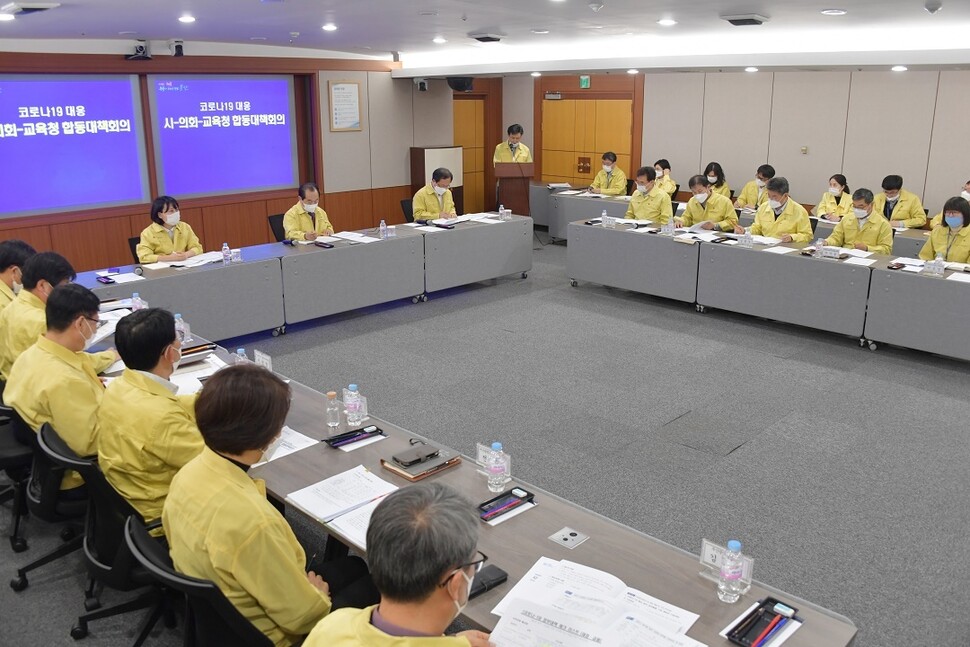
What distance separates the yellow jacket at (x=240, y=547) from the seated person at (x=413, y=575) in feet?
1.74

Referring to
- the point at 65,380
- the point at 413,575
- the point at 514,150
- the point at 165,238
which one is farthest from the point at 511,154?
the point at 413,575

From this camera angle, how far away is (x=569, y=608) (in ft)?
7.30

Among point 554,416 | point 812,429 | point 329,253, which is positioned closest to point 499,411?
point 554,416

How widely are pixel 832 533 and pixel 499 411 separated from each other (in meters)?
Result: 2.28

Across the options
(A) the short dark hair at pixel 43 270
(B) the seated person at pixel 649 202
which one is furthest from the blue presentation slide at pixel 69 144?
(B) the seated person at pixel 649 202

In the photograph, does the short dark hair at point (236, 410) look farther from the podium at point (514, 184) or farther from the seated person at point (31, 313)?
the podium at point (514, 184)

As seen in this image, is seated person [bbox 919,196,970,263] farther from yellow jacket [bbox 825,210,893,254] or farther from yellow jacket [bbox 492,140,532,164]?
yellow jacket [bbox 492,140,532,164]

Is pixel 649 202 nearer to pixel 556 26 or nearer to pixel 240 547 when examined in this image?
pixel 556 26

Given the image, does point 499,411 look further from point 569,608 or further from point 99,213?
point 99,213

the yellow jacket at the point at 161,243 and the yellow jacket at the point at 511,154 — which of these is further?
the yellow jacket at the point at 511,154

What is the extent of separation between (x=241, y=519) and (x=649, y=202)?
7702mm

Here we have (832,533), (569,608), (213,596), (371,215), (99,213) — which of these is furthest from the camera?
(371,215)

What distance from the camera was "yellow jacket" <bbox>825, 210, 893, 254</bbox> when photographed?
7.33 m

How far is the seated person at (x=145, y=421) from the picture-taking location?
2773mm
